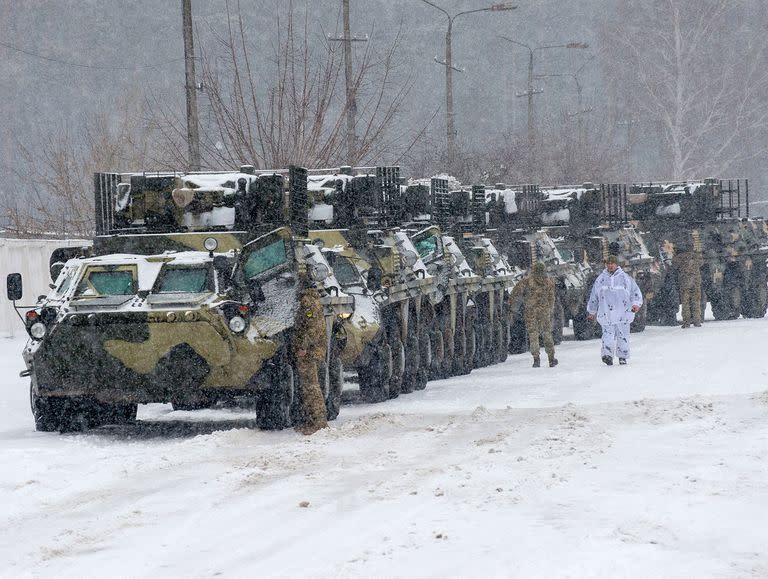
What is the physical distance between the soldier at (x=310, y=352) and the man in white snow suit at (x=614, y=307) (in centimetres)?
864

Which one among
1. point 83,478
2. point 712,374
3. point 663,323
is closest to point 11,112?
point 663,323

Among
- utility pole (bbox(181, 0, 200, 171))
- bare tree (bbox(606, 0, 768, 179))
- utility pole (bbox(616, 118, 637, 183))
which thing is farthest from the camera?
utility pole (bbox(616, 118, 637, 183))

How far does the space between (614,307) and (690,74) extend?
1902 inches

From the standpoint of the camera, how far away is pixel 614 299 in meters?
23.1

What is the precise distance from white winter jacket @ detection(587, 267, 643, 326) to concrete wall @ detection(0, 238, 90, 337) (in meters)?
10.7

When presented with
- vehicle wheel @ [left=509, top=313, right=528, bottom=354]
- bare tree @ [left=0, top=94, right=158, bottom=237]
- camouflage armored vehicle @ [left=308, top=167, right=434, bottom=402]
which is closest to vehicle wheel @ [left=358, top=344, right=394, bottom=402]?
camouflage armored vehicle @ [left=308, top=167, right=434, bottom=402]

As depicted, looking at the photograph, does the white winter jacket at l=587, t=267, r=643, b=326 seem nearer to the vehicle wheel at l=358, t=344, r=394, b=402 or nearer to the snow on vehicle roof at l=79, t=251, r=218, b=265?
the vehicle wheel at l=358, t=344, r=394, b=402

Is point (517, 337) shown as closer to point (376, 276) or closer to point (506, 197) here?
point (506, 197)

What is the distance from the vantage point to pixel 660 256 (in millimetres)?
35688

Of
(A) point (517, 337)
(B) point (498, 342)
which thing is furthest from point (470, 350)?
(A) point (517, 337)

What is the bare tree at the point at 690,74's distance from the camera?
2724 inches

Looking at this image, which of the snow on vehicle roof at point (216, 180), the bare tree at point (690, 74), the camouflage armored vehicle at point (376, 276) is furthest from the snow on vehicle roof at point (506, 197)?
the bare tree at point (690, 74)

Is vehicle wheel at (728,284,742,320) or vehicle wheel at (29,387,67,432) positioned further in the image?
vehicle wheel at (728,284,742,320)

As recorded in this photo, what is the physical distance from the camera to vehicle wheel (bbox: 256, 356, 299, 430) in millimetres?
14781
